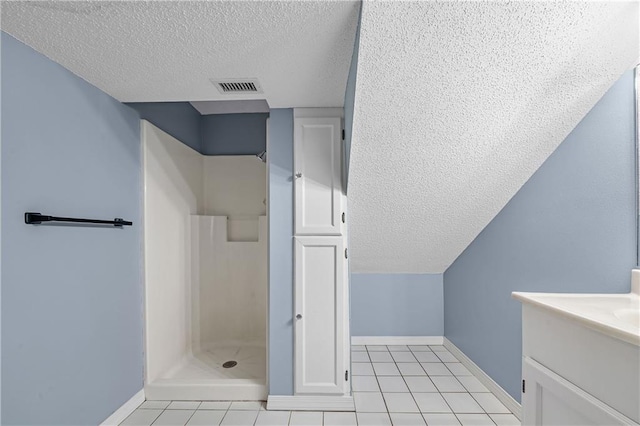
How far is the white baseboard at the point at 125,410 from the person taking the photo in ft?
5.84

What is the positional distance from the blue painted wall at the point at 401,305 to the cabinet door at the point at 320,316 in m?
1.05

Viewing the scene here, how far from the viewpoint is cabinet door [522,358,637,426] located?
78 centimetres

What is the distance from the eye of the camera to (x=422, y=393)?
2164mm

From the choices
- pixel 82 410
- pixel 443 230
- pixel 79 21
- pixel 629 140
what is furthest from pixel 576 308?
pixel 82 410

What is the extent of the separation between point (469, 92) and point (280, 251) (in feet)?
4.63

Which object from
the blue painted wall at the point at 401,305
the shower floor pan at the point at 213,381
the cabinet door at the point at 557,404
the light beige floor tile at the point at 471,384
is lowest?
the light beige floor tile at the point at 471,384

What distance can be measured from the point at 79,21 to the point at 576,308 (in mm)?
2023

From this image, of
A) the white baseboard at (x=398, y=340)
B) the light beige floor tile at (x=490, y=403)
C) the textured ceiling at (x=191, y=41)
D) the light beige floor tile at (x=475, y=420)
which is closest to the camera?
the textured ceiling at (x=191, y=41)

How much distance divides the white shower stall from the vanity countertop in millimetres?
1804

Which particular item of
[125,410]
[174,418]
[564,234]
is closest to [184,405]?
[174,418]

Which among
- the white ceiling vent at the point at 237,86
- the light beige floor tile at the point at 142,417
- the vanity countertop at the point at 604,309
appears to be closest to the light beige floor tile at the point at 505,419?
the vanity countertop at the point at 604,309

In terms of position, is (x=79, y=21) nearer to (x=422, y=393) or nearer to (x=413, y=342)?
(x=422, y=393)

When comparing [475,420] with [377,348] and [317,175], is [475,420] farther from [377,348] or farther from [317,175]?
[317,175]

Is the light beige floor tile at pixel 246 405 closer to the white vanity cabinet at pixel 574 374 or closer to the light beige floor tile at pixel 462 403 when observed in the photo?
the light beige floor tile at pixel 462 403
